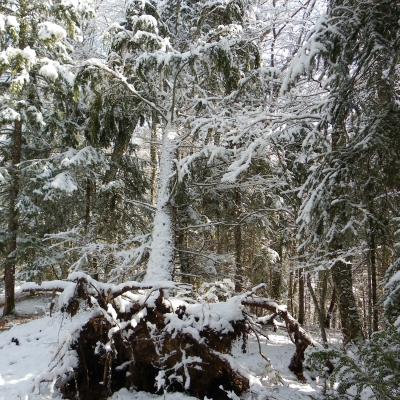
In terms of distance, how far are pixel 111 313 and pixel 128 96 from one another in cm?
581

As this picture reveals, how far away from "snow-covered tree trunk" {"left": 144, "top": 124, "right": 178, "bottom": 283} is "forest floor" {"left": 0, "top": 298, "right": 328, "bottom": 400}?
202 cm

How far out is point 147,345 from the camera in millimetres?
5039

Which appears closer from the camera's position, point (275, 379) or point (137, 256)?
point (275, 379)

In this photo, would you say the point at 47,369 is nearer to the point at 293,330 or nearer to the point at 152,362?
the point at 152,362

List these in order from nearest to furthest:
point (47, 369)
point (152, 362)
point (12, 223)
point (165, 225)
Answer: point (47, 369), point (152, 362), point (165, 225), point (12, 223)

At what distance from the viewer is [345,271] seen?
8.53 m

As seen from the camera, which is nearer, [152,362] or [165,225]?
[152,362]

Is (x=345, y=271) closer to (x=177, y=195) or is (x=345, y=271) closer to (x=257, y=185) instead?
(x=257, y=185)

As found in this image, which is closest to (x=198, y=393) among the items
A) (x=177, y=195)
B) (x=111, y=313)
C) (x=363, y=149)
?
(x=111, y=313)

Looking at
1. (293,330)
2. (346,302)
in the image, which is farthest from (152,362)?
(346,302)

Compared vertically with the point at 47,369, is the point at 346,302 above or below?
above

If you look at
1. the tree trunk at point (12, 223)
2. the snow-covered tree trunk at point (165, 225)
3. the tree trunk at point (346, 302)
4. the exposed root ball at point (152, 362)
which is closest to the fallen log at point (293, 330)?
the exposed root ball at point (152, 362)

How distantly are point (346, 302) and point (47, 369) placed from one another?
20.2 feet

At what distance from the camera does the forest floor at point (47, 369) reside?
187 inches
